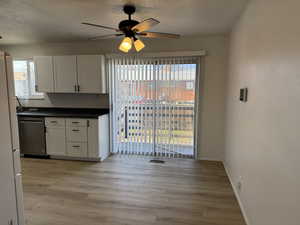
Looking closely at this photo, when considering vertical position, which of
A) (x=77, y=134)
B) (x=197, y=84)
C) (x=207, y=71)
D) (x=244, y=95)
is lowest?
(x=77, y=134)

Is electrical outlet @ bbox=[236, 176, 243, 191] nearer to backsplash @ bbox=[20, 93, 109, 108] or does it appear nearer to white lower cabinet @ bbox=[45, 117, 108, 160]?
white lower cabinet @ bbox=[45, 117, 108, 160]

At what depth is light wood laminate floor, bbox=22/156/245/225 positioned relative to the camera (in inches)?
87.1

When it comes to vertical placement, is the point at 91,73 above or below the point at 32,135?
above

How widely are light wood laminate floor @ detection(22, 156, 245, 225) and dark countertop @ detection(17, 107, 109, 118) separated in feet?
3.00

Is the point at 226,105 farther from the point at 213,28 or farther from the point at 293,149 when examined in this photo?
the point at 293,149

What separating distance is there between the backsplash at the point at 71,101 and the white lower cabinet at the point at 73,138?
65 centimetres

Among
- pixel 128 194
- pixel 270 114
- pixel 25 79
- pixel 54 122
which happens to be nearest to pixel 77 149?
pixel 54 122

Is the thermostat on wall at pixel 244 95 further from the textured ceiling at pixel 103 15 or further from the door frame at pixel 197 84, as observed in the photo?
the door frame at pixel 197 84

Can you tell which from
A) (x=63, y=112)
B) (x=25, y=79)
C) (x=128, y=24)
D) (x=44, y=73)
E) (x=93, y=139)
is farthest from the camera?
(x=25, y=79)

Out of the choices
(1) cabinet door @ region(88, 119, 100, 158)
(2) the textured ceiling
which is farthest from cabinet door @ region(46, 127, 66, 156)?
(2) the textured ceiling

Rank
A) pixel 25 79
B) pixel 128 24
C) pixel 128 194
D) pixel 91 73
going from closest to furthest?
1. pixel 128 24
2. pixel 128 194
3. pixel 91 73
4. pixel 25 79

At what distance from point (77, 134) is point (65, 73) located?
4.15ft

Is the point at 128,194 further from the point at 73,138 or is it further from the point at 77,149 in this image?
the point at 73,138

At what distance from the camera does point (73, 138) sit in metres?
3.90
